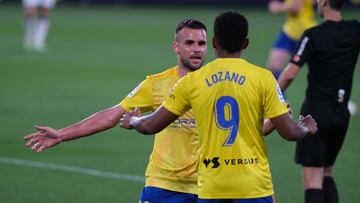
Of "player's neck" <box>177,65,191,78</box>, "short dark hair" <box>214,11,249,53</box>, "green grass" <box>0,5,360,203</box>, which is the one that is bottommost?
"green grass" <box>0,5,360,203</box>

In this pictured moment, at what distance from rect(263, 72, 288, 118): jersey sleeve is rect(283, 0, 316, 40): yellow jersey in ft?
32.7

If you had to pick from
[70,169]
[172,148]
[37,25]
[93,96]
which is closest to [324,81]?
[172,148]

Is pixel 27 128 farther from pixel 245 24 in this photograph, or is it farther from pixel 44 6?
pixel 44 6

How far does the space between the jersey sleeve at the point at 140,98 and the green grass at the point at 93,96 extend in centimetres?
361

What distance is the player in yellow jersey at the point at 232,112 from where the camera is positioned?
6738mm

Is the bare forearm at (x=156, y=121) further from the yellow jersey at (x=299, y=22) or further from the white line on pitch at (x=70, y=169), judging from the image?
the yellow jersey at (x=299, y=22)

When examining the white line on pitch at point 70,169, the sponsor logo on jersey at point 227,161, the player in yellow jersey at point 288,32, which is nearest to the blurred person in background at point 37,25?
the player in yellow jersey at point 288,32

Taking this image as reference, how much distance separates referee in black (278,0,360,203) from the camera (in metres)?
9.32

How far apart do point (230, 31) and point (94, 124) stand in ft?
5.26

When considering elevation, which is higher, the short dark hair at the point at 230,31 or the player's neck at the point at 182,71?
the short dark hair at the point at 230,31

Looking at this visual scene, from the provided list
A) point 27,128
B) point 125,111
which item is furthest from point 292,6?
point 125,111

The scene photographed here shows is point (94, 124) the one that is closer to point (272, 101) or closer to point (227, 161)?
point (227, 161)

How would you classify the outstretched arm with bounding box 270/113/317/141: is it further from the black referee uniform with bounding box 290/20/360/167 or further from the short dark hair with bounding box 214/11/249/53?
the black referee uniform with bounding box 290/20/360/167

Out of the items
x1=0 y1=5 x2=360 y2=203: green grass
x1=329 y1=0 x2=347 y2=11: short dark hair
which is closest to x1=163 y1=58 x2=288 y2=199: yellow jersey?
x1=329 y1=0 x2=347 y2=11: short dark hair
